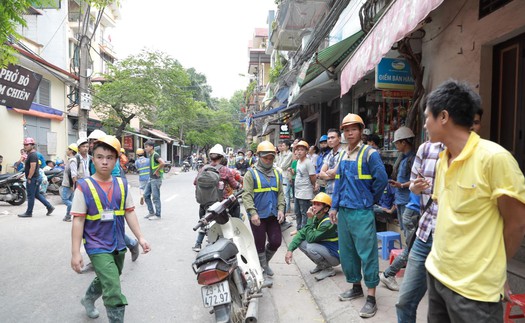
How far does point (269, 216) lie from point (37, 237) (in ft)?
15.6

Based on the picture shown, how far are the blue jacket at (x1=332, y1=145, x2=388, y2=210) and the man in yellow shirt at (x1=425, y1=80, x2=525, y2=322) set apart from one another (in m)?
1.68

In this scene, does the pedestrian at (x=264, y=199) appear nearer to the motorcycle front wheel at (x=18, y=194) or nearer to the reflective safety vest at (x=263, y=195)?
the reflective safety vest at (x=263, y=195)

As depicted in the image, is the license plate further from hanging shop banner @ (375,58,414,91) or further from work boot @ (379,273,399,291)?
hanging shop banner @ (375,58,414,91)

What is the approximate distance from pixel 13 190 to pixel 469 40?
11378mm

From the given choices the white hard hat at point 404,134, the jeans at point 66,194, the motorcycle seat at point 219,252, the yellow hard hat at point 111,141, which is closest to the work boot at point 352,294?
the motorcycle seat at point 219,252

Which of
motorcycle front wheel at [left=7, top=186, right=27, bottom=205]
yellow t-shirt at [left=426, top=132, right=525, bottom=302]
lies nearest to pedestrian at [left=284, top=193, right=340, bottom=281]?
yellow t-shirt at [left=426, top=132, right=525, bottom=302]

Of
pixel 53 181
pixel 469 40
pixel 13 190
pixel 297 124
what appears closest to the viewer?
pixel 469 40

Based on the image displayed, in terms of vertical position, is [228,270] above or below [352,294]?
above

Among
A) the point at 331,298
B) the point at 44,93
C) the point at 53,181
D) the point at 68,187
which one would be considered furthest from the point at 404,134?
the point at 44,93

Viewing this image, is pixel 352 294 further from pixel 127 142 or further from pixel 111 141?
pixel 127 142

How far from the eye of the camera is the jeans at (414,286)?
2547mm

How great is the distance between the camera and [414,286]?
2543mm

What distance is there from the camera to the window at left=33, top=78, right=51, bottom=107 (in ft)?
55.9

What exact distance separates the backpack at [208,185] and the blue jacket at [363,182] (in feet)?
7.65
